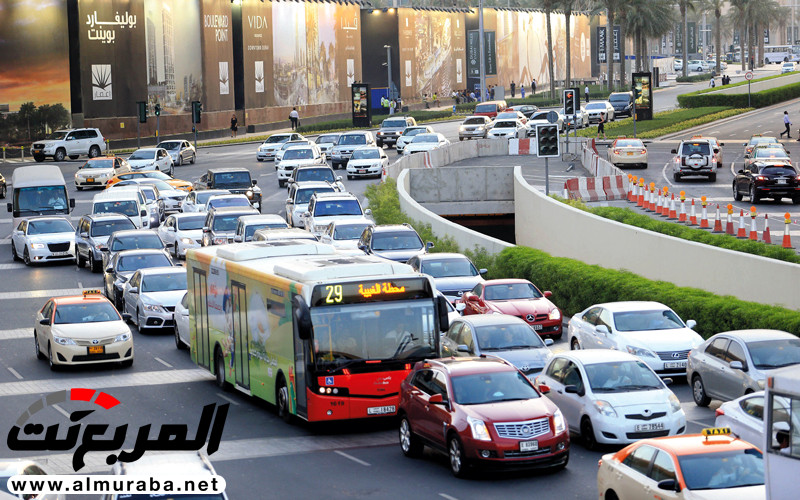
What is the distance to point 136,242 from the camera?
35.9 meters

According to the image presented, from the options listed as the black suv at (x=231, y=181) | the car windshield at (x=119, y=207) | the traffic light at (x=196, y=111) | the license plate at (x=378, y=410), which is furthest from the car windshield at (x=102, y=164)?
the license plate at (x=378, y=410)

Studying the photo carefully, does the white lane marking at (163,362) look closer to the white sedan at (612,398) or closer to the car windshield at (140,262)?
the car windshield at (140,262)

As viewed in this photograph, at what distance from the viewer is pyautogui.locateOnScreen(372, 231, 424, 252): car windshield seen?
1278 inches

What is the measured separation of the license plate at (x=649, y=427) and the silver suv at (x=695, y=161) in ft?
115

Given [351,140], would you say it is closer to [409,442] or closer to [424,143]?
[424,143]

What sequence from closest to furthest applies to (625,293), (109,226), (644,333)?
1. (644,333)
2. (625,293)
3. (109,226)

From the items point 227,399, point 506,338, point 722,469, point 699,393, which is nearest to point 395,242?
point 506,338

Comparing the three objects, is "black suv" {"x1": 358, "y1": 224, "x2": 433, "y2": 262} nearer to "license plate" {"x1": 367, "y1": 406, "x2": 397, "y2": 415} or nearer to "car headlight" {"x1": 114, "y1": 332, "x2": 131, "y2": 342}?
"car headlight" {"x1": 114, "y1": 332, "x2": 131, "y2": 342}

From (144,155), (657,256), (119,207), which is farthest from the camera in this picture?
(144,155)

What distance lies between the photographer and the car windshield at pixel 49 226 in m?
40.4

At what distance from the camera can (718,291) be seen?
25891 mm

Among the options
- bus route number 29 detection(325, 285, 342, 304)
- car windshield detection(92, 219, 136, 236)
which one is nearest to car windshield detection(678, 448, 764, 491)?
bus route number 29 detection(325, 285, 342, 304)

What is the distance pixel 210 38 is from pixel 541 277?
200ft

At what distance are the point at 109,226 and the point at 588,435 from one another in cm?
2536
